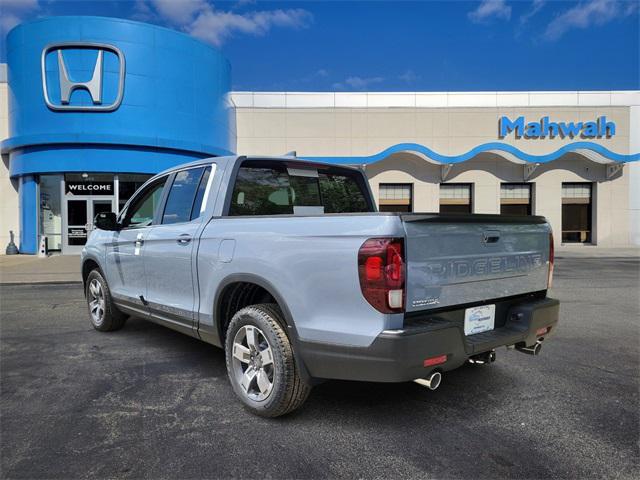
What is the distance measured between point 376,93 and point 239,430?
2187 centimetres

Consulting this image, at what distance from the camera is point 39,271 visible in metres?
12.2

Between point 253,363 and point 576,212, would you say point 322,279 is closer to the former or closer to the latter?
point 253,363

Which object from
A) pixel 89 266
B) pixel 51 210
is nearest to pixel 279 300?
pixel 89 266

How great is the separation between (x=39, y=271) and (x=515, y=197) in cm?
2028

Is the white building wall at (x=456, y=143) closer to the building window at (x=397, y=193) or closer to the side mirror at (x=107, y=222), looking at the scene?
the building window at (x=397, y=193)

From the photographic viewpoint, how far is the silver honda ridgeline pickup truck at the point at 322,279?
253 centimetres

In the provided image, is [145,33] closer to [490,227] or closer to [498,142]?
[498,142]

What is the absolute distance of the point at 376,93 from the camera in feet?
74.7

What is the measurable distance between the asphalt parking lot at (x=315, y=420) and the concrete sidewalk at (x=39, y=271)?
6.34 metres

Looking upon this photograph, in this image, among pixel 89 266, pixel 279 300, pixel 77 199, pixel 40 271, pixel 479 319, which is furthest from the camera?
pixel 77 199

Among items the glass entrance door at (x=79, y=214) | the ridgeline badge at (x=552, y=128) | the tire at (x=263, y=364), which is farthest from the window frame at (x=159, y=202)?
the ridgeline badge at (x=552, y=128)

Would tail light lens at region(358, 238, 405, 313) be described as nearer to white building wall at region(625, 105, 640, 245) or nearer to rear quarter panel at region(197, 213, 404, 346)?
rear quarter panel at region(197, 213, 404, 346)

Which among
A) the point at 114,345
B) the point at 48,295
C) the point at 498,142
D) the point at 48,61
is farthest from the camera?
the point at 498,142

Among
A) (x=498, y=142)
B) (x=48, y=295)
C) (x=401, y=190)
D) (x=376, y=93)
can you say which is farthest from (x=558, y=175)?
(x=48, y=295)
